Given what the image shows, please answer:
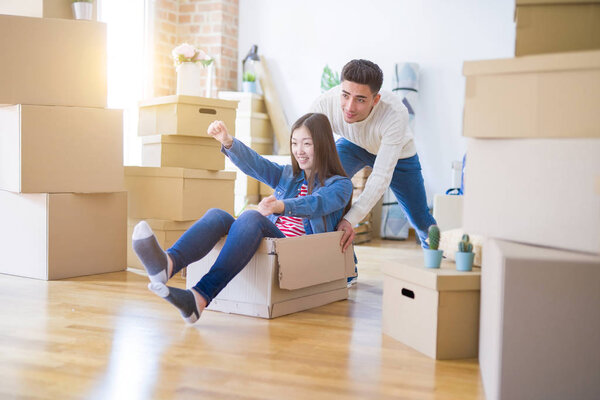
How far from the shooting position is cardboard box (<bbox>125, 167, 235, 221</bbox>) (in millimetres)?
2941

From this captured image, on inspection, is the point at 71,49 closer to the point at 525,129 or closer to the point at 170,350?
the point at 170,350

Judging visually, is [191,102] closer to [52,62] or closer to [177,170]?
[177,170]

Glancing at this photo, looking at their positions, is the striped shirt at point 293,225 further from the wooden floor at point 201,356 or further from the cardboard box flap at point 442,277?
the cardboard box flap at point 442,277

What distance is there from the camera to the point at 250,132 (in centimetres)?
486

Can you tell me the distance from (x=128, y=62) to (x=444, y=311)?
3793mm

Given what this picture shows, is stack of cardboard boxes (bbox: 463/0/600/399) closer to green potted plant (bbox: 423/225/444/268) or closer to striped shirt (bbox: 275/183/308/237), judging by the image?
green potted plant (bbox: 423/225/444/268)

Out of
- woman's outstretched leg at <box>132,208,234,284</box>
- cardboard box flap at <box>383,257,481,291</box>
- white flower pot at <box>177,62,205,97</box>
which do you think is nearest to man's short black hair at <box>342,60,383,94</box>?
woman's outstretched leg at <box>132,208,234,284</box>

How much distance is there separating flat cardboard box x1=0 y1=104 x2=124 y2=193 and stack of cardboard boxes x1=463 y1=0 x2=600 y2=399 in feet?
6.04

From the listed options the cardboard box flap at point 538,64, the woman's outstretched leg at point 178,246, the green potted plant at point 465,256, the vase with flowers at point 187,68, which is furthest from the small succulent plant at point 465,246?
the vase with flowers at point 187,68

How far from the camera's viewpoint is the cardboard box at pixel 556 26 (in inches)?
52.9

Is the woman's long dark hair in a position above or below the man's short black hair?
below

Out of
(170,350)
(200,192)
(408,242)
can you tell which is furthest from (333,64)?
(170,350)

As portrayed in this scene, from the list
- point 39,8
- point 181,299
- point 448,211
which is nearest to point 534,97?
point 181,299

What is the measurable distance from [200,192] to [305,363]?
1.59 metres
